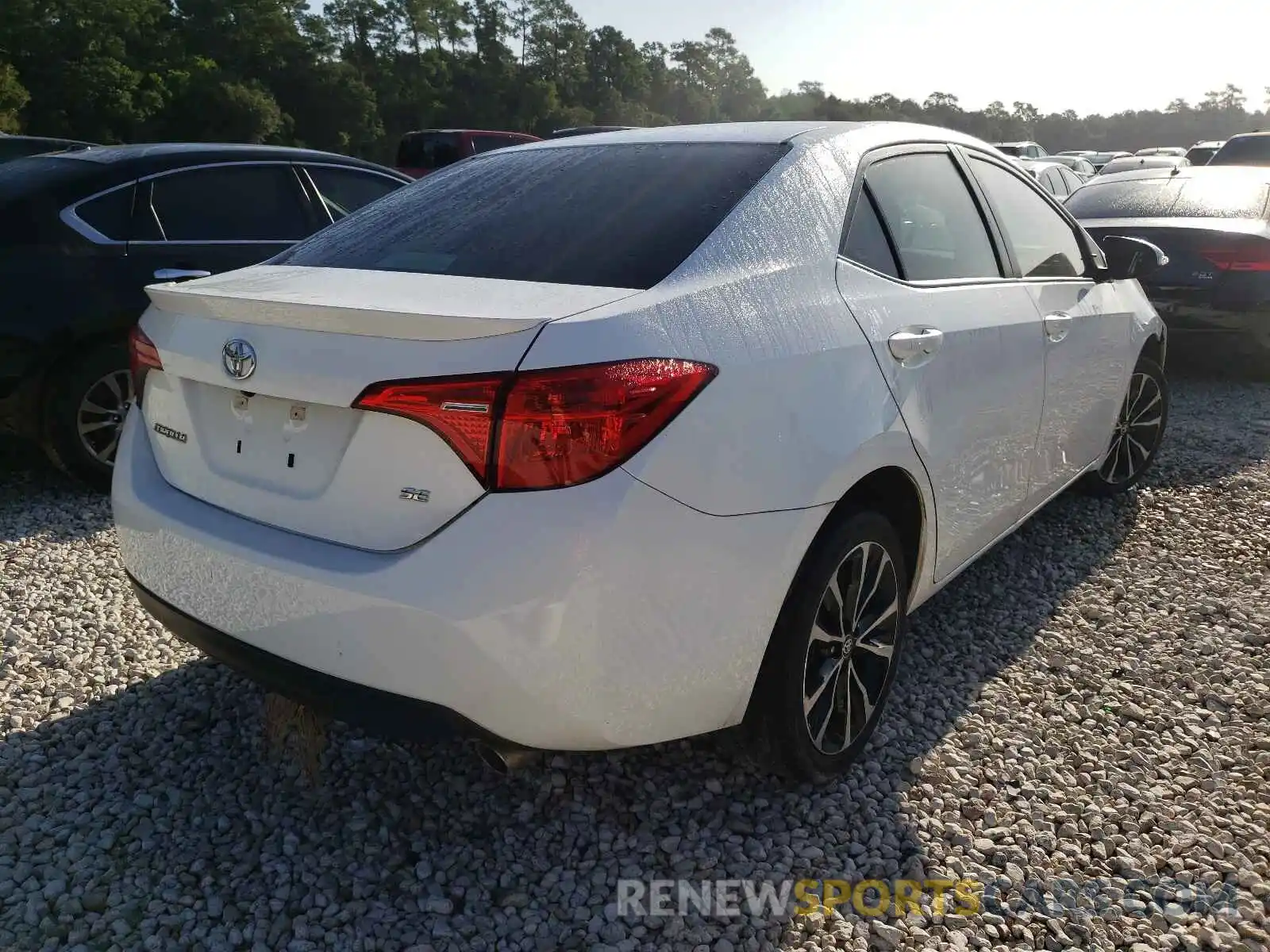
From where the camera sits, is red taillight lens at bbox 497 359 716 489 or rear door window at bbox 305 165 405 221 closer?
red taillight lens at bbox 497 359 716 489

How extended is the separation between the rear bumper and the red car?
650 inches

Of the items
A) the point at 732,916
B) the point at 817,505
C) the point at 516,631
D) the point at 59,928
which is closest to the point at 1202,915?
the point at 732,916

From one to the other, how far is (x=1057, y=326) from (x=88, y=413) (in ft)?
13.3

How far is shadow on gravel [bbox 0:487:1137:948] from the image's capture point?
2244mm

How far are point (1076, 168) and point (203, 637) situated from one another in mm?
26537

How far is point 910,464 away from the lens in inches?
103

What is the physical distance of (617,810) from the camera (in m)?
2.60

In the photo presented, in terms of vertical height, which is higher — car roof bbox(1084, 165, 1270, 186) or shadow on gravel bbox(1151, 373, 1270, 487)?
car roof bbox(1084, 165, 1270, 186)

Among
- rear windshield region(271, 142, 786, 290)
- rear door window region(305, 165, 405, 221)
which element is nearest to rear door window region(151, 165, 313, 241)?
rear door window region(305, 165, 405, 221)

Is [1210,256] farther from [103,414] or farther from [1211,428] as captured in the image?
[103,414]

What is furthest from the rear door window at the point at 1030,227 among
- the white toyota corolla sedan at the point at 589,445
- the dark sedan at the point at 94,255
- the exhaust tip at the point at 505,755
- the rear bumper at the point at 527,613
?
the dark sedan at the point at 94,255

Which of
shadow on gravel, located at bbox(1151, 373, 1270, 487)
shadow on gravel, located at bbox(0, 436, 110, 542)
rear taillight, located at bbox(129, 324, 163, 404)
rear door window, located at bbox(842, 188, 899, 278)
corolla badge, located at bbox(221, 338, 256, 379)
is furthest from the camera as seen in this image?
shadow on gravel, located at bbox(1151, 373, 1270, 487)

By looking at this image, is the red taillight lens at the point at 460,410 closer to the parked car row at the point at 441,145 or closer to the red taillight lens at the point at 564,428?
the red taillight lens at the point at 564,428

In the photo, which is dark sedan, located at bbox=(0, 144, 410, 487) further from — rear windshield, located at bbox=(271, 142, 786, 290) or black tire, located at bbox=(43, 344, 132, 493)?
rear windshield, located at bbox=(271, 142, 786, 290)
